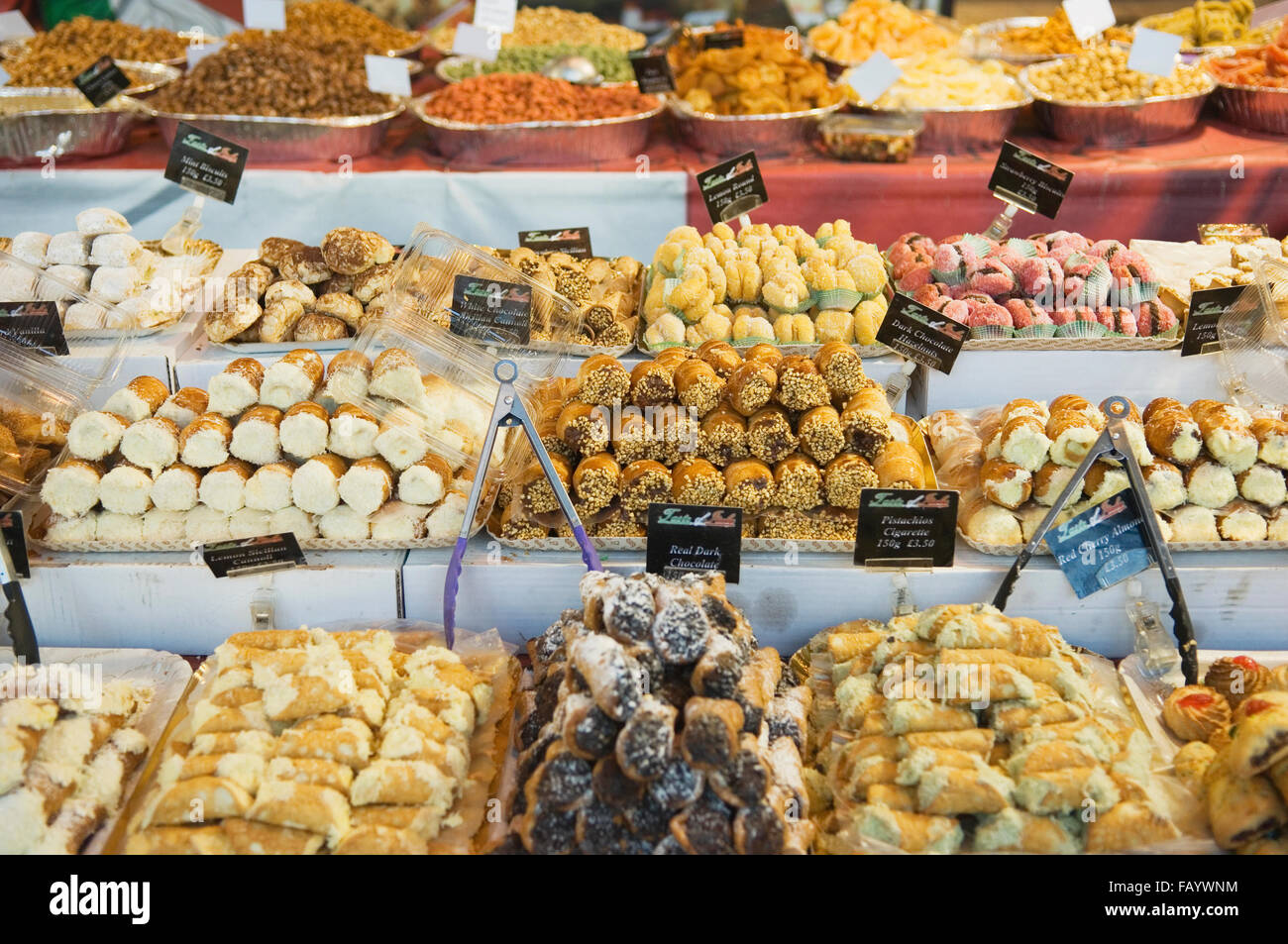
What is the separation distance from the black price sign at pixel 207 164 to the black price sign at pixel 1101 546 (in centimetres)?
257

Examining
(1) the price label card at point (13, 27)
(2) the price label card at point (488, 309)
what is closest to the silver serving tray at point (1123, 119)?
(2) the price label card at point (488, 309)

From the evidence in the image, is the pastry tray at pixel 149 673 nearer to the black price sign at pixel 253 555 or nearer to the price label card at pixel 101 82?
the black price sign at pixel 253 555

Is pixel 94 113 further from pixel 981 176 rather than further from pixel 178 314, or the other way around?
pixel 981 176

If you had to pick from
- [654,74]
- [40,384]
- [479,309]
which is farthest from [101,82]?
[479,309]

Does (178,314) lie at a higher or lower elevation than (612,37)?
lower

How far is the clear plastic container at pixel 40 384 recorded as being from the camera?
2.48 metres

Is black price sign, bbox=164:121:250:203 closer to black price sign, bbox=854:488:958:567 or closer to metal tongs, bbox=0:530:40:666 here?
metal tongs, bbox=0:530:40:666

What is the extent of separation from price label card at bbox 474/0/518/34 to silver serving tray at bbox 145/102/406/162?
666 millimetres

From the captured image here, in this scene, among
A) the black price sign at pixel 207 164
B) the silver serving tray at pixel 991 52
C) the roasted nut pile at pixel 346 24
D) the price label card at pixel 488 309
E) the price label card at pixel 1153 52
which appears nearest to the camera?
the price label card at pixel 488 309

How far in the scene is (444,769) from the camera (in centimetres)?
187

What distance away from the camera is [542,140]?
4285mm
